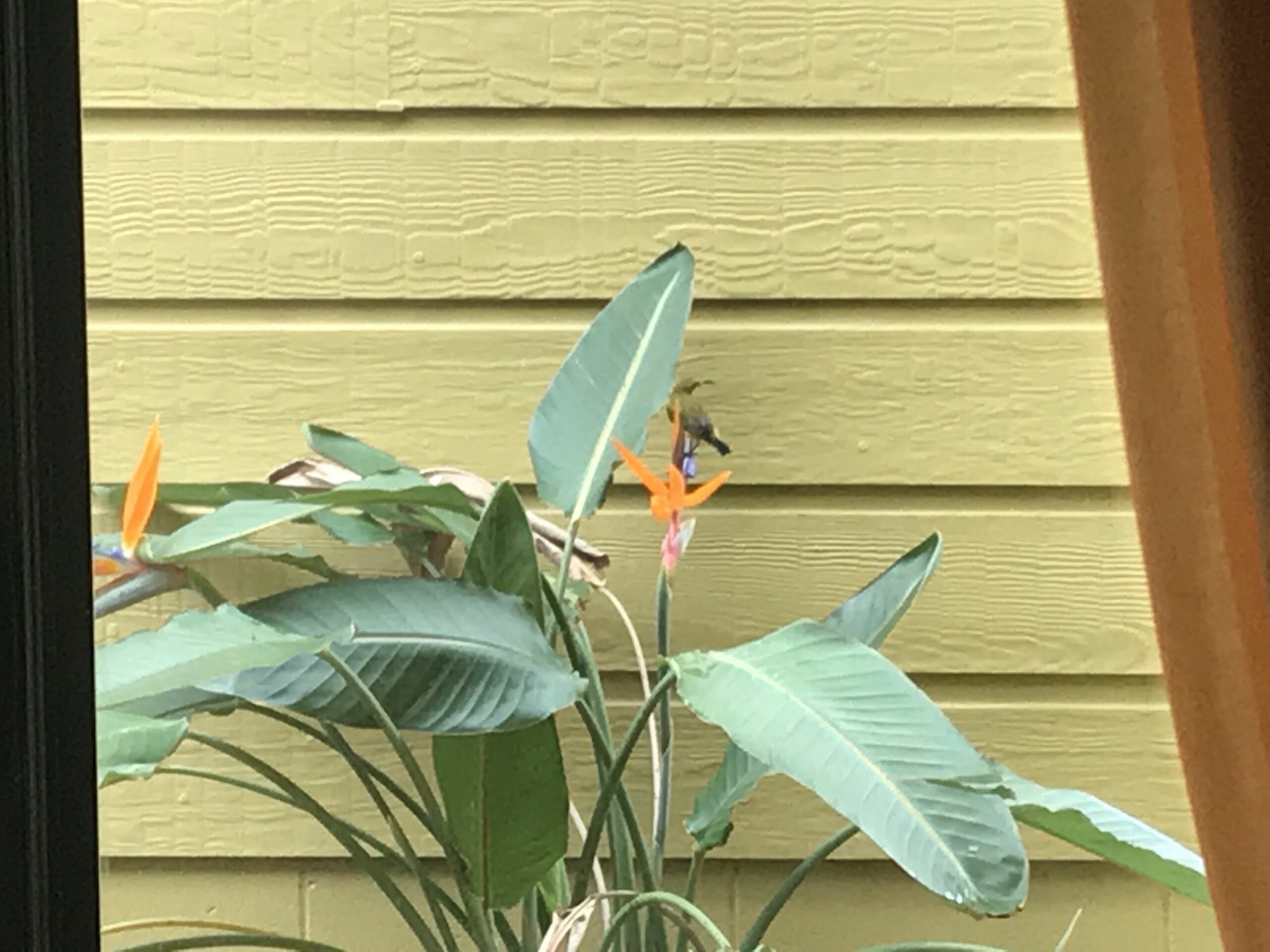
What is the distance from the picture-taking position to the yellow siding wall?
0.84m

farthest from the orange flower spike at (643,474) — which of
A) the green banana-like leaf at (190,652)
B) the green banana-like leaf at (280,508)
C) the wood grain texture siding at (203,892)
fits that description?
the wood grain texture siding at (203,892)

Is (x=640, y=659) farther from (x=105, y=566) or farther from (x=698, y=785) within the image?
(x=105, y=566)

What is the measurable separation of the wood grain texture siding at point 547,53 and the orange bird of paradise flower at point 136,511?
331 mm

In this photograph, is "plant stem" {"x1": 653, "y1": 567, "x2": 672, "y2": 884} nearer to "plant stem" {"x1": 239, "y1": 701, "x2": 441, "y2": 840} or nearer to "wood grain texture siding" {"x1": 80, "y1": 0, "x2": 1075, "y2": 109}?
"plant stem" {"x1": 239, "y1": 701, "x2": 441, "y2": 840}

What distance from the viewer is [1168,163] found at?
54 cm

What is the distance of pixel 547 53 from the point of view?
84cm

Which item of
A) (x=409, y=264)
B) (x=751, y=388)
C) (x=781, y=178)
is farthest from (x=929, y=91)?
(x=409, y=264)

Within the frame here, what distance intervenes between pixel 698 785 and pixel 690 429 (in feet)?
0.94

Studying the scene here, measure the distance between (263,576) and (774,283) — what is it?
0.46m

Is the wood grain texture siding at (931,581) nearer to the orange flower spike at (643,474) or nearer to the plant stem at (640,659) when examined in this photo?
the plant stem at (640,659)

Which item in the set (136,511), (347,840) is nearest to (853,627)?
(347,840)

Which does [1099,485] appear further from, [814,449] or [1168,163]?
[1168,163]

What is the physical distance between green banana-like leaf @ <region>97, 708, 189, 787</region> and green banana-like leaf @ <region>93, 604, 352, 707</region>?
30mm

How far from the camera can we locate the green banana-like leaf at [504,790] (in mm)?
572
